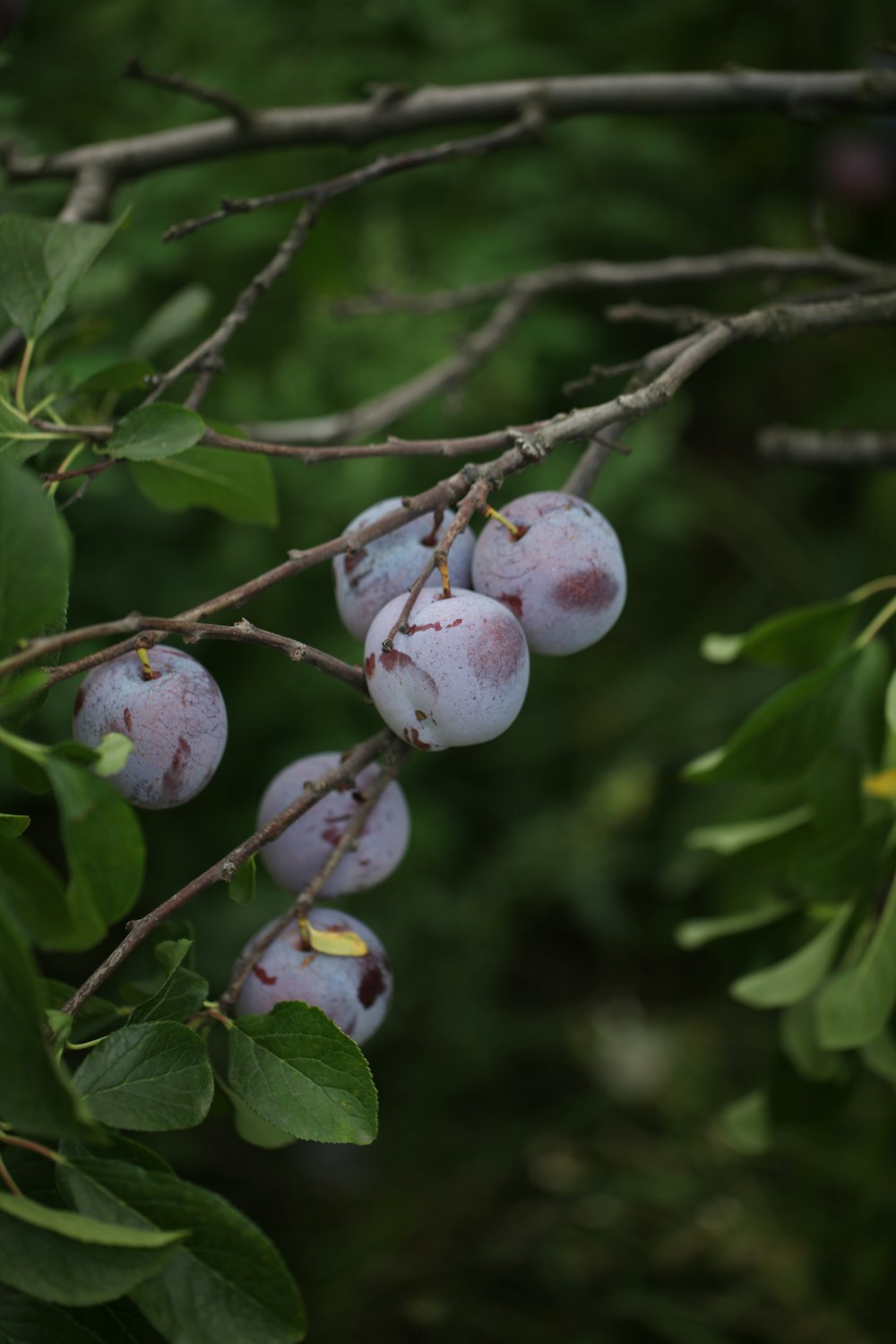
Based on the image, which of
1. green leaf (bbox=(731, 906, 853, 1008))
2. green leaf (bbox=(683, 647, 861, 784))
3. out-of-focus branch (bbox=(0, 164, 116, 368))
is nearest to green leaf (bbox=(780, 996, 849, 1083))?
green leaf (bbox=(731, 906, 853, 1008))

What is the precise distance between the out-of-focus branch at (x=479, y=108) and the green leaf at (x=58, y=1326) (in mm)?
916

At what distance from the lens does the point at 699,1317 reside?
1.60 m

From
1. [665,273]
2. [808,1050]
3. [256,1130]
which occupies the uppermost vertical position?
[665,273]

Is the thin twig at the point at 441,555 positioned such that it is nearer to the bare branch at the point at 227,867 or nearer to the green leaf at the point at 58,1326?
the bare branch at the point at 227,867

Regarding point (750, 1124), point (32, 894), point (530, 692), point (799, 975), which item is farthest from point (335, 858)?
point (530, 692)

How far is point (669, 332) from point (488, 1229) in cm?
173

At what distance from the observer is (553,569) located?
667 mm

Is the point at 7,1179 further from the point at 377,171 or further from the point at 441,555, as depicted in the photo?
the point at 377,171

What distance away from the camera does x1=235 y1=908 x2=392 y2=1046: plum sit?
0.69 meters

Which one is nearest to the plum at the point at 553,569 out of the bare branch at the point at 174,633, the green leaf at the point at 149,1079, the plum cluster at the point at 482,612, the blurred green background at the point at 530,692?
the plum cluster at the point at 482,612

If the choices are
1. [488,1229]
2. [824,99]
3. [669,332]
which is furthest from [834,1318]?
[669,332]

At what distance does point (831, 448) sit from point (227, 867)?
908 mm

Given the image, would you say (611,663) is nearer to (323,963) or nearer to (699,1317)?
(699,1317)

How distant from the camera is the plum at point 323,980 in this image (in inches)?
27.0
